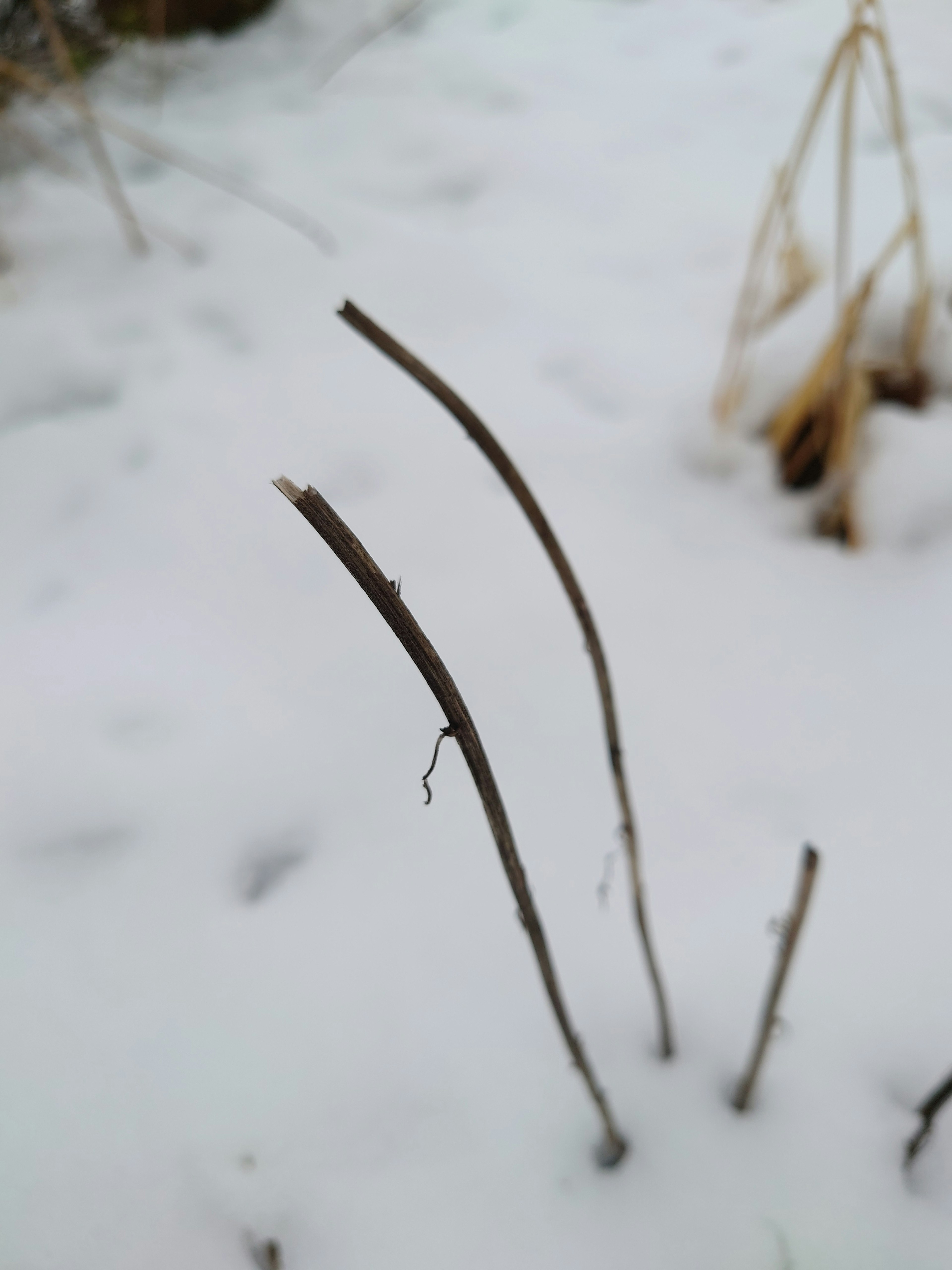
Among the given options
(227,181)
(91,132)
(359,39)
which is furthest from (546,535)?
(359,39)

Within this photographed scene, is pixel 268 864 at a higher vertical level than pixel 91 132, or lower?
lower

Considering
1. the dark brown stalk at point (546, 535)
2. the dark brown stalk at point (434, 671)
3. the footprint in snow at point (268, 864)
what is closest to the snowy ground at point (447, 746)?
the footprint in snow at point (268, 864)

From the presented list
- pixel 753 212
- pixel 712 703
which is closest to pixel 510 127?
pixel 753 212

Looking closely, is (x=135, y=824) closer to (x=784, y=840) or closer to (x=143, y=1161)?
(x=143, y=1161)

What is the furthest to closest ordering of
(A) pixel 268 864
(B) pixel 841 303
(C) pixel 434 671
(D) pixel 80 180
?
(D) pixel 80 180
(B) pixel 841 303
(A) pixel 268 864
(C) pixel 434 671

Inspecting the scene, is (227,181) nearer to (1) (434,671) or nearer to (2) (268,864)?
(2) (268,864)
